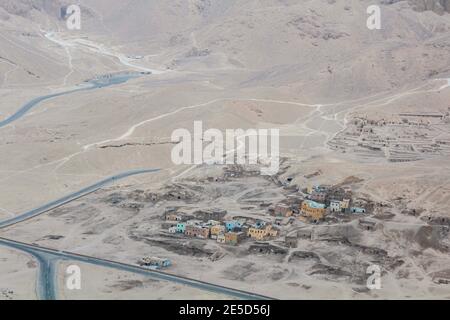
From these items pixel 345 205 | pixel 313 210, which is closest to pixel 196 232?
pixel 313 210

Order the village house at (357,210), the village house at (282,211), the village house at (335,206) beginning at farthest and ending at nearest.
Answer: the village house at (282,211), the village house at (335,206), the village house at (357,210)

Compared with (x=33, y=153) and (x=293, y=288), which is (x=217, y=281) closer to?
(x=293, y=288)

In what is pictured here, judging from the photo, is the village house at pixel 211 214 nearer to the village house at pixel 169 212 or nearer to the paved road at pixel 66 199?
the village house at pixel 169 212

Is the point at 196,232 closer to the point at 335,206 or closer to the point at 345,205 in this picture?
the point at 335,206

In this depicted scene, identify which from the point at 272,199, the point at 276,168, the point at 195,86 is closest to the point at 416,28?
the point at 195,86

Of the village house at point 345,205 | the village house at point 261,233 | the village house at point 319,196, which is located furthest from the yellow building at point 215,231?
the village house at point 345,205

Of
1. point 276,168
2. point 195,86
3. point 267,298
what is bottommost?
point 267,298
